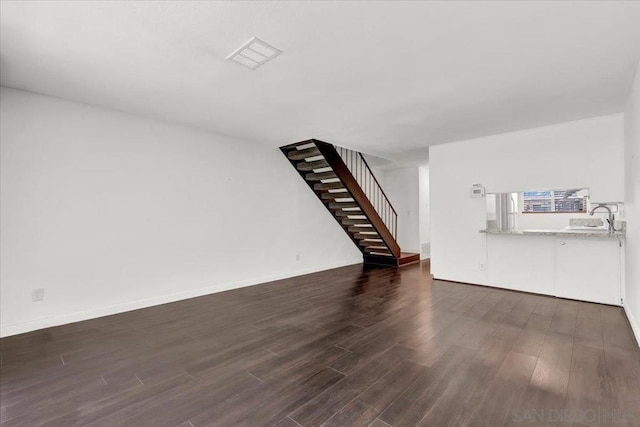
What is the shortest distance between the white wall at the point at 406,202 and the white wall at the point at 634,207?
175 inches

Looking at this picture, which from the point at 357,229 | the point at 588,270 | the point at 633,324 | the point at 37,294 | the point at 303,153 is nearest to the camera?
the point at 633,324

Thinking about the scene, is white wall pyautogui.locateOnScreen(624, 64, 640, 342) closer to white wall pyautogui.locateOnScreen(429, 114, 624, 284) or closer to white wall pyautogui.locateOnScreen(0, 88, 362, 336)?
white wall pyautogui.locateOnScreen(429, 114, 624, 284)

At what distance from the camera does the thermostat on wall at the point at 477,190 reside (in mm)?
4763

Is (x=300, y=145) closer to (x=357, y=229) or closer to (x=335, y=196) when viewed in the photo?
(x=335, y=196)

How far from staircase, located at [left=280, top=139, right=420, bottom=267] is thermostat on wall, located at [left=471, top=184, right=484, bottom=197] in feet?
5.95

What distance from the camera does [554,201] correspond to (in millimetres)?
4430

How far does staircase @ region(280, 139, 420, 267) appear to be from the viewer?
523 centimetres

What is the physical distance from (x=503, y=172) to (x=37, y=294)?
628 centimetres

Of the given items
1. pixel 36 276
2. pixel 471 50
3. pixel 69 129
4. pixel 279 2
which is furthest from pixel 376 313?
pixel 69 129

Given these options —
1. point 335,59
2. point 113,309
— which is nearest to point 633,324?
point 335,59

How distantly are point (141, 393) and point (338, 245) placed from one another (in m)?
5.12

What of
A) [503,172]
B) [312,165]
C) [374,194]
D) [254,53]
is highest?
[254,53]

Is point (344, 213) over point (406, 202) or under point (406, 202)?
under

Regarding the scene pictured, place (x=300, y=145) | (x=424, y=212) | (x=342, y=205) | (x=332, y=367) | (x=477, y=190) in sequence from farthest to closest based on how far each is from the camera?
(x=424, y=212) < (x=342, y=205) < (x=300, y=145) < (x=477, y=190) < (x=332, y=367)
